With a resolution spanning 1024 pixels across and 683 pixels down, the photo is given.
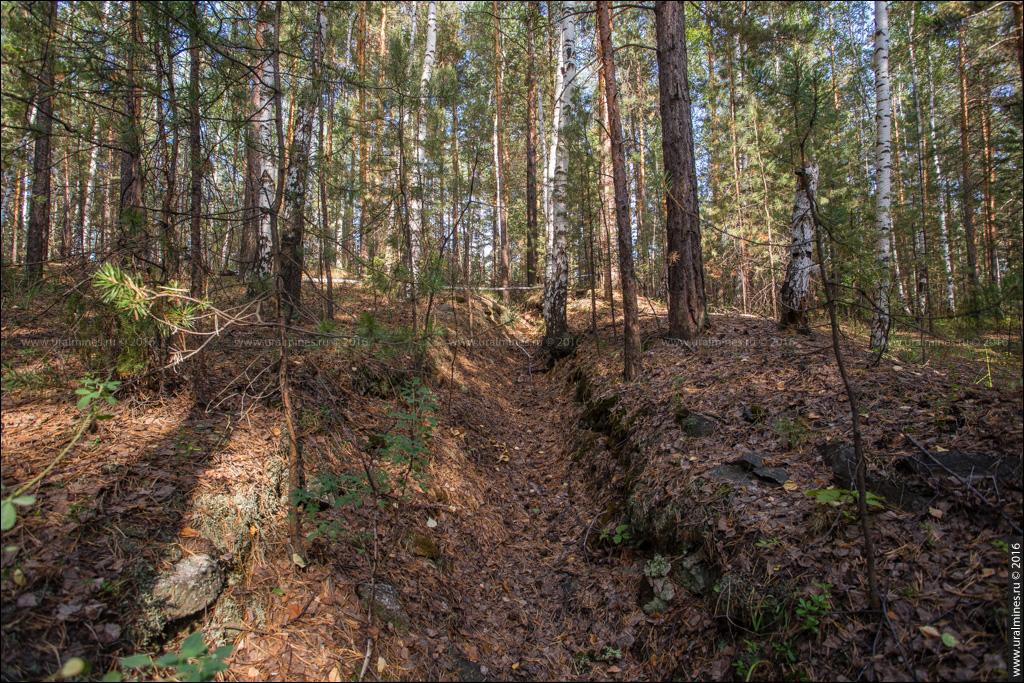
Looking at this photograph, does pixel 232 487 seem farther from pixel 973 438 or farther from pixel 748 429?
pixel 973 438

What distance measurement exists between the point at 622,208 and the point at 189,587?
5.88 metres

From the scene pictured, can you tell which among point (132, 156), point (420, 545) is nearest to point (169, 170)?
point (132, 156)

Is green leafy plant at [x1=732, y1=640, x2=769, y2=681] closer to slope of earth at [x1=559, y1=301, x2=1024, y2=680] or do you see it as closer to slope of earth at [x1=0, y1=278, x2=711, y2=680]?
slope of earth at [x1=559, y1=301, x2=1024, y2=680]

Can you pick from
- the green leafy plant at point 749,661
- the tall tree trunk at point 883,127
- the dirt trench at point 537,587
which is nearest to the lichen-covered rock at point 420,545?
the dirt trench at point 537,587

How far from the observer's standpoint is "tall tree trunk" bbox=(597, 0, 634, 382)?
5.77 meters

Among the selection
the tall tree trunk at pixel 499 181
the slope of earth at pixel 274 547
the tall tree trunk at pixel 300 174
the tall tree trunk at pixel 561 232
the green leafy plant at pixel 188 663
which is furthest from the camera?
the tall tree trunk at pixel 499 181

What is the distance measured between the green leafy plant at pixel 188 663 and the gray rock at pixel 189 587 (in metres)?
0.26

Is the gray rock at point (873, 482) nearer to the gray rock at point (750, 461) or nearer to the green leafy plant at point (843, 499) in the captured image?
the green leafy plant at point (843, 499)

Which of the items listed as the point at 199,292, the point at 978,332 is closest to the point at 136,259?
the point at 199,292

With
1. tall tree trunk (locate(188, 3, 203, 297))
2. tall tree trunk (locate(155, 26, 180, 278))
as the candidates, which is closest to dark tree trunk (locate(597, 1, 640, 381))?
tall tree trunk (locate(188, 3, 203, 297))

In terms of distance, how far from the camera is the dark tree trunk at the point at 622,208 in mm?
5773

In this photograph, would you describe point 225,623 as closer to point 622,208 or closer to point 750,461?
point 750,461

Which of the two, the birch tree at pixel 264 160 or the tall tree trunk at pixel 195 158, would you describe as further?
the tall tree trunk at pixel 195 158

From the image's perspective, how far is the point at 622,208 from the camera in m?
5.97
